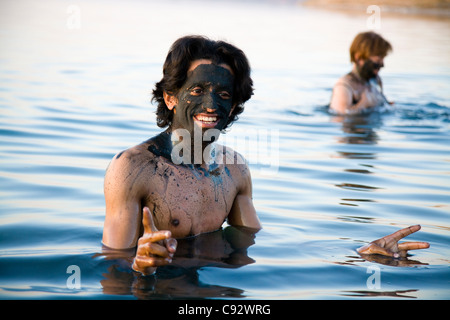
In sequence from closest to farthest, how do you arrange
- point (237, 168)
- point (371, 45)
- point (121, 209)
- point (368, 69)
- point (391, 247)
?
1. point (121, 209)
2. point (391, 247)
3. point (237, 168)
4. point (371, 45)
5. point (368, 69)

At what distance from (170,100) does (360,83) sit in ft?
22.0

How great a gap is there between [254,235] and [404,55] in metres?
16.9

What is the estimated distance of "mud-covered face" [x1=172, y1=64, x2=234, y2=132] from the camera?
4875mm

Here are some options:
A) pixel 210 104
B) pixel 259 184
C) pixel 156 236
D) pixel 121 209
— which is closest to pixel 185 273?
pixel 121 209

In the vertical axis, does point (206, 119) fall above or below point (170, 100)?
below

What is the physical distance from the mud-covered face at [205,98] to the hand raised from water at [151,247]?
124 centimetres

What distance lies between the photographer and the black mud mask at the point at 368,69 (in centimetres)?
1091

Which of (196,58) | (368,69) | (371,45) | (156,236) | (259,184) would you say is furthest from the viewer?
(368,69)

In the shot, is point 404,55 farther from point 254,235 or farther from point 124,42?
point 254,235

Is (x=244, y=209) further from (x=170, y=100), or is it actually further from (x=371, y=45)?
(x=371, y=45)

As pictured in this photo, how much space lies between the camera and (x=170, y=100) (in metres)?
5.06

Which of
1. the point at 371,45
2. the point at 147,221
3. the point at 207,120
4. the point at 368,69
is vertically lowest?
the point at 147,221

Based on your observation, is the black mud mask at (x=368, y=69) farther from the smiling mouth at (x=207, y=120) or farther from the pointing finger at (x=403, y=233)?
the smiling mouth at (x=207, y=120)

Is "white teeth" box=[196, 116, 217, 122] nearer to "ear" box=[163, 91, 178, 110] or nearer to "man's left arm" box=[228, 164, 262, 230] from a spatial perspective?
"ear" box=[163, 91, 178, 110]
